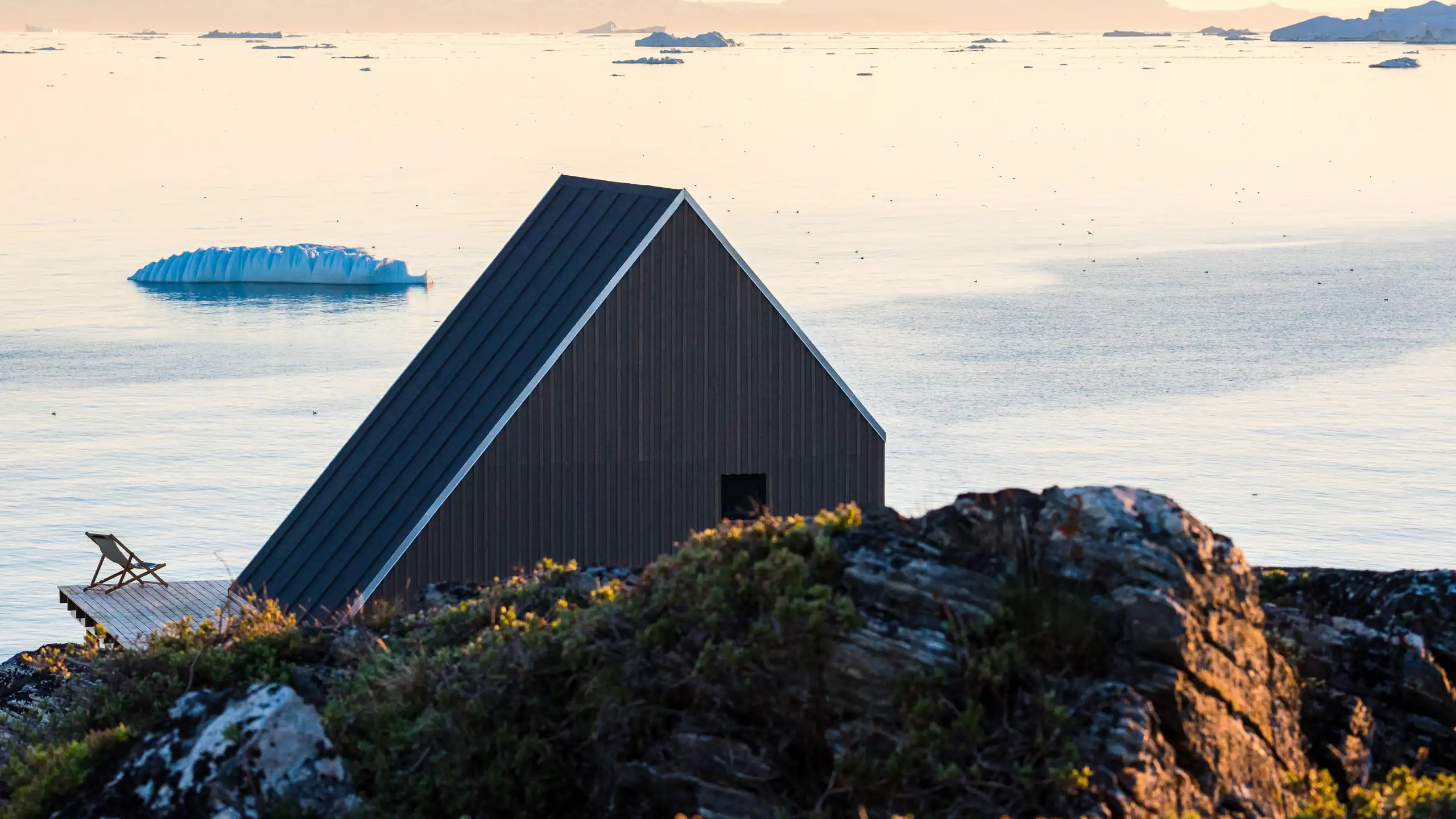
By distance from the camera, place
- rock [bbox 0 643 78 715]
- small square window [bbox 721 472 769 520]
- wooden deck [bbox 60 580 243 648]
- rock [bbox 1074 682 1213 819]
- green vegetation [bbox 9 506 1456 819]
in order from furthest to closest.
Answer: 1. wooden deck [bbox 60 580 243 648]
2. small square window [bbox 721 472 769 520]
3. rock [bbox 0 643 78 715]
4. green vegetation [bbox 9 506 1456 819]
5. rock [bbox 1074 682 1213 819]

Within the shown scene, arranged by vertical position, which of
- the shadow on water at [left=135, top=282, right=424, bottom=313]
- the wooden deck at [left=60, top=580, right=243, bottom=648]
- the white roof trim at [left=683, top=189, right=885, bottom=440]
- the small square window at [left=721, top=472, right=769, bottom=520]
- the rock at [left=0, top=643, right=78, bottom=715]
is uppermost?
the shadow on water at [left=135, top=282, right=424, bottom=313]

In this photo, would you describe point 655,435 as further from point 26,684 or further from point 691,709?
point 691,709

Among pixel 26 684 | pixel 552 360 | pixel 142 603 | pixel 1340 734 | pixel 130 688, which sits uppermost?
pixel 552 360

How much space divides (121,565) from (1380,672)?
82.6ft

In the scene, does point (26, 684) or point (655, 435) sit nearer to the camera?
point (26, 684)

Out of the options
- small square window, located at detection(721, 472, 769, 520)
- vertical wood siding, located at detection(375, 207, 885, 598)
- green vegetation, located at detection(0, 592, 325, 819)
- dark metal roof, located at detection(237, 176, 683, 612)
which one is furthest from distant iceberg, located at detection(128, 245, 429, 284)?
green vegetation, located at detection(0, 592, 325, 819)

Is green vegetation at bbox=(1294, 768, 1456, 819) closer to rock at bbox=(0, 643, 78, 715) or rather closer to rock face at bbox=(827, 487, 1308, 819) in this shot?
rock face at bbox=(827, 487, 1308, 819)

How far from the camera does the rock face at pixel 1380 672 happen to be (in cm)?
1070

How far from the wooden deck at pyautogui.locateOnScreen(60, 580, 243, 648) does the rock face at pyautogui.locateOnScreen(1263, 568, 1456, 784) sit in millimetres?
20224

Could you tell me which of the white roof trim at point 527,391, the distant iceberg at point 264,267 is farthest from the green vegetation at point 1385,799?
the distant iceberg at point 264,267

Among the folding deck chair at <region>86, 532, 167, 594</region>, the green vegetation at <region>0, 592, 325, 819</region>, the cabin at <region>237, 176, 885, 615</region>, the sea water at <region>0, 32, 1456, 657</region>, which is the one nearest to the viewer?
the green vegetation at <region>0, 592, 325, 819</region>

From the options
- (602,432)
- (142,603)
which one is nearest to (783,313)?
(602,432)

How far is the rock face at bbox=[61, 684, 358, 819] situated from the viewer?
10508 mm

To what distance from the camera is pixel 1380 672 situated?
11320 millimetres
